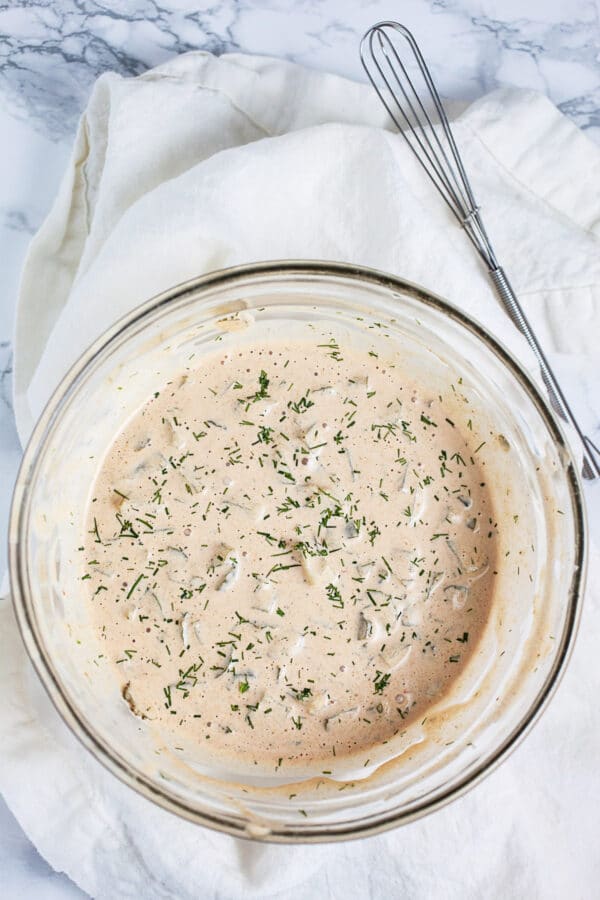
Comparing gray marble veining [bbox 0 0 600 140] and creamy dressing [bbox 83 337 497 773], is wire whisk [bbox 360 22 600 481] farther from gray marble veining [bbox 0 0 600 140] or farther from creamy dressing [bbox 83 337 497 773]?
creamy dressing [bbox 83 337 497 773]

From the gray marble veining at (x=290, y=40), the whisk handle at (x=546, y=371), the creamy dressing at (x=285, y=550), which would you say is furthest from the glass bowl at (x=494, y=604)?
the gray marble veining at (x=290, y=40)

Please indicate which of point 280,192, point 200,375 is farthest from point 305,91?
point 200,375

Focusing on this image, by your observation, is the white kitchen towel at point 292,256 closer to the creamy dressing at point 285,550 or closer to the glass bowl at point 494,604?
the glass bowl at point 494,604

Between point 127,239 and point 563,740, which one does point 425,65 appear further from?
point 563,740

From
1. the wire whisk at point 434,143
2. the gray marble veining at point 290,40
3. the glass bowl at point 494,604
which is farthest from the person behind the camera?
the gray marble veining at point 290,40

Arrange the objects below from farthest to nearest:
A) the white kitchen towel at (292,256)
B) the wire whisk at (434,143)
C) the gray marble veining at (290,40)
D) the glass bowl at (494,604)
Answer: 1. the gray marble veining at (290,40)
2. the wire whisk at (434,143)
3. the white kitchen towel at (292,256)
4. the glass bowl at (494,604)

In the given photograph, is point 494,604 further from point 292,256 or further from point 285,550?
point 292,256

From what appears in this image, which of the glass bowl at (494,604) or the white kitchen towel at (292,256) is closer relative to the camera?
the glass bowl at (494,604)

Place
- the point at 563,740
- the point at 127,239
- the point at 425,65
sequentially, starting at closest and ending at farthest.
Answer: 1. the point at 127,239
2. the point at 563,740
3. the point at 425,65
